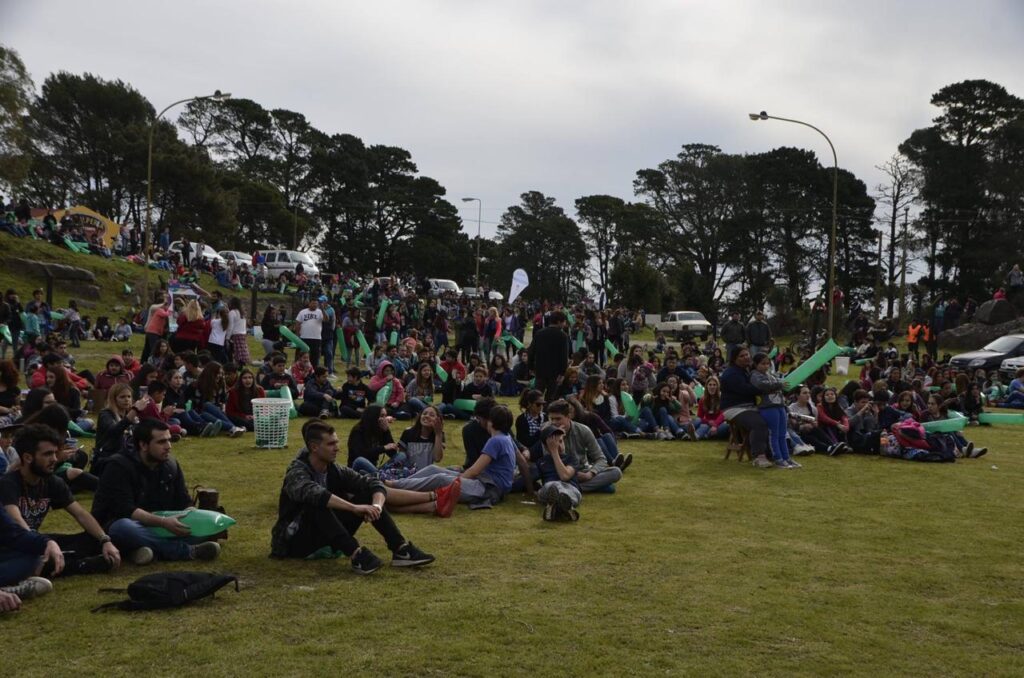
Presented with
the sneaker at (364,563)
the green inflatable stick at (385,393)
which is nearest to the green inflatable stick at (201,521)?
the sneaker at (364,563)

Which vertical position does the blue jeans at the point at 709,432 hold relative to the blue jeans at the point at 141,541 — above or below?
above

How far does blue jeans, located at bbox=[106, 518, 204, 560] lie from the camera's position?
6.65 metres

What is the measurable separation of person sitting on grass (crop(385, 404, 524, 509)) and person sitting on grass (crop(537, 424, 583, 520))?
407mm

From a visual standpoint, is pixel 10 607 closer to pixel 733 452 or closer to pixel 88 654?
pixel 88 654

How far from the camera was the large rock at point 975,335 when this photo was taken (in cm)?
3841

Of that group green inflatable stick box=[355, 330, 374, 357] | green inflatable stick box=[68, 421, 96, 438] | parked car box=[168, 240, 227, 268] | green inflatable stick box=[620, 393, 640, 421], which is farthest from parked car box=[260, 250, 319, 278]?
green inflatable stick box=[68, 421, 96, 438]

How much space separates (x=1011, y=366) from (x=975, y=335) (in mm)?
13633

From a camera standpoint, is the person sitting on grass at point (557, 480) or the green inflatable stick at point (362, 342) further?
the green inflatable stick at point (362, 342)

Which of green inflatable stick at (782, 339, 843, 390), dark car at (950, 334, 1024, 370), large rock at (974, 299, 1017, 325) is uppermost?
large rock at (974, 299, 1017, 325)

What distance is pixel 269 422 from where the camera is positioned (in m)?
12.4

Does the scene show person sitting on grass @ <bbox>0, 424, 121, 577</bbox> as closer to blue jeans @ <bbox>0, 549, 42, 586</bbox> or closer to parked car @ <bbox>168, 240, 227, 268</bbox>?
blue jeans @ <bbox>0, 549, 42, 586</bbox>

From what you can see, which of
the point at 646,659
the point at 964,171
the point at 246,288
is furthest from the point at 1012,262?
the point at 646,659

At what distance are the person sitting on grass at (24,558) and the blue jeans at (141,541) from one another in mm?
650

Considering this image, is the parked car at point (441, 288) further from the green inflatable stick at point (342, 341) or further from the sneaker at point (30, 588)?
the sneaker at point (30, 588)
